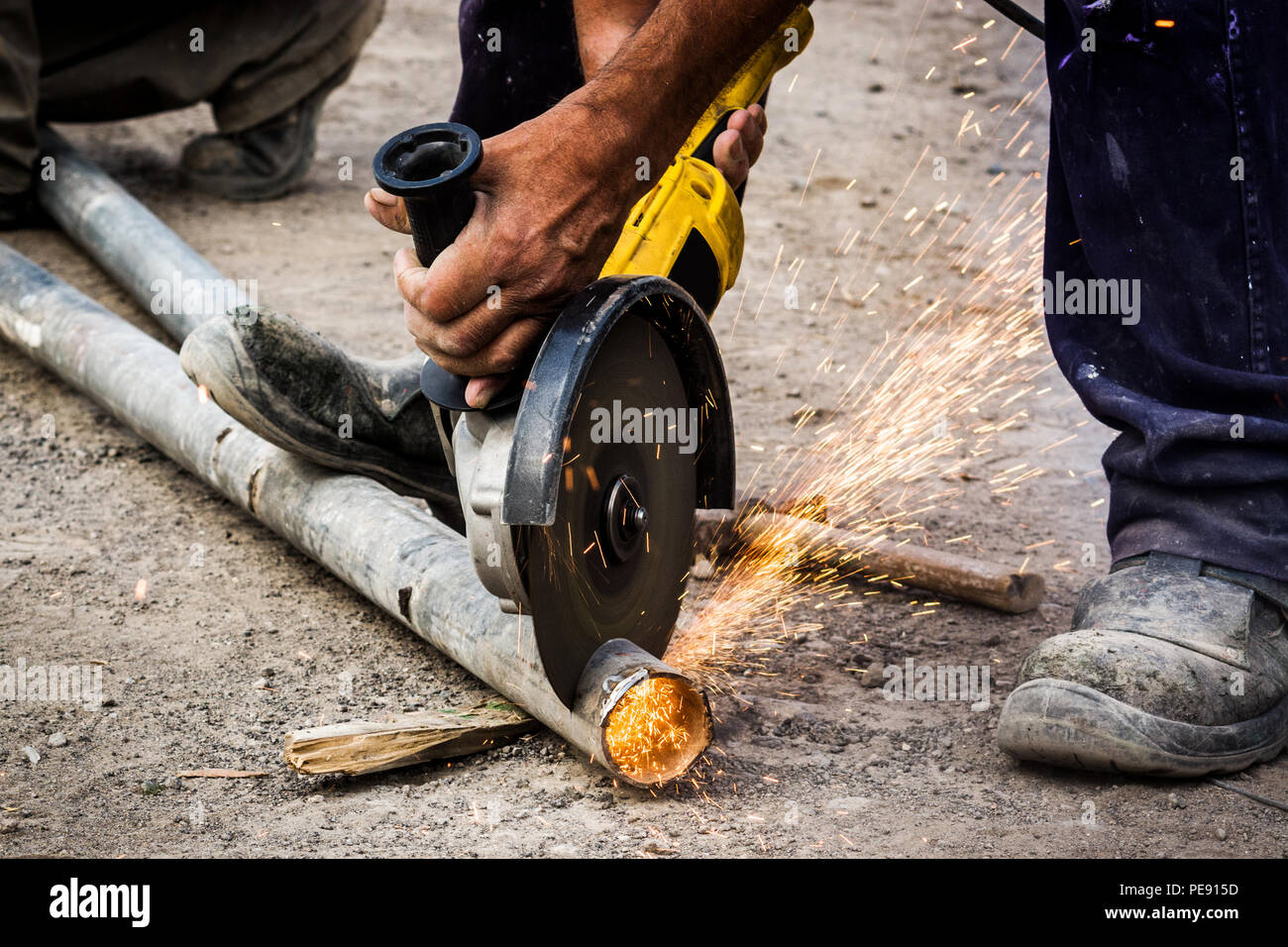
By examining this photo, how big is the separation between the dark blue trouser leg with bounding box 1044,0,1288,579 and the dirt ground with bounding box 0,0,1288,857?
0.41 m

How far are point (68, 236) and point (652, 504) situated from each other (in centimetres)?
304

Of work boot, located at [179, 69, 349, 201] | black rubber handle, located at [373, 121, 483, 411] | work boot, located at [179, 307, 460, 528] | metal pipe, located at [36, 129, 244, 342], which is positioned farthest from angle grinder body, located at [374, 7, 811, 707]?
work boot, located at [179, 69, 349, 201]

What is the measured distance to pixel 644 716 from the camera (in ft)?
6.15

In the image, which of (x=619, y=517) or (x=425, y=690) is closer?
(x=619, y=517)

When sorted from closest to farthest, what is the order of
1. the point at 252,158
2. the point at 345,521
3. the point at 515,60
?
the point at 345,521 < the point at 515,60 < the point at 252,158

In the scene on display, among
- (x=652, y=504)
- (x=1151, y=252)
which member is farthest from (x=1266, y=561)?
(x=652, y=504)

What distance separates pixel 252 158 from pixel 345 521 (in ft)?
9.91

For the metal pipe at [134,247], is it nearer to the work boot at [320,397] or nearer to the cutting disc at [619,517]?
the work boot at [320,397]

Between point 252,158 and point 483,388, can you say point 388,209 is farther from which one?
point 252,158

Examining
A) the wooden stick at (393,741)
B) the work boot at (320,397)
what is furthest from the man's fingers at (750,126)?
the wooden stick at (393,741)

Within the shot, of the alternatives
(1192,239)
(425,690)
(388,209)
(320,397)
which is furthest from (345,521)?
(1192,239)

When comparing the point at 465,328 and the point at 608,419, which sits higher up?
the point at 465,328
